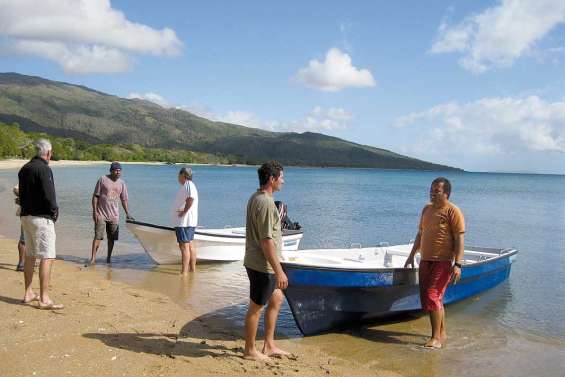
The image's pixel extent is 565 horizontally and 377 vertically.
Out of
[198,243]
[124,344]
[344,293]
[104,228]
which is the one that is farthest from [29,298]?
[198,243]

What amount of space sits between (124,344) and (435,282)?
4038 mm

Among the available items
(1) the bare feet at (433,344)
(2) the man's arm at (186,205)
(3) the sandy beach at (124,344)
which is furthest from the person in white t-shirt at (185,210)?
(1) the bare feet at (433,344)

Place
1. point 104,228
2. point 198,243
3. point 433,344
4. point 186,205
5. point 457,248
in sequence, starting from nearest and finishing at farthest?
point 457,248, point 433,344, point 186,205, point 104,228, point 198,243

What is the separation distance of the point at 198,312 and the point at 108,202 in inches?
143

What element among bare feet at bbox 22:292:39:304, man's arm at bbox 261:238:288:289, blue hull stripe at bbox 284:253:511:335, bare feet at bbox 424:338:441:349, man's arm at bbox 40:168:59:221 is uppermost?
man's arm at bbox 40:168:59:221

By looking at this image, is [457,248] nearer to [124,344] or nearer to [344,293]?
[344,293]

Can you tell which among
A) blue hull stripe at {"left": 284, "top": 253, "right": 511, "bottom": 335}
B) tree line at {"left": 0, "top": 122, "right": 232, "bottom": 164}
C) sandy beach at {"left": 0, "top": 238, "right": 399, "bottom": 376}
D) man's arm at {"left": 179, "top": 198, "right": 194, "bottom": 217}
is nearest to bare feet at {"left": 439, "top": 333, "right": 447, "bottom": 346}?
blue hull stripe at {"left": 284, "top": 253, "right": 511, "bottom": 335}

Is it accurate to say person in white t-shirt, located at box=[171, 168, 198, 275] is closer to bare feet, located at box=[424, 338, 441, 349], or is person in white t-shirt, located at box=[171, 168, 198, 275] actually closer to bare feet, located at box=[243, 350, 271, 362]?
bare feet, located at box=[243, 350, 271, 362]

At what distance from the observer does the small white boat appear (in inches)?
448

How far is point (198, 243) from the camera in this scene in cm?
1205

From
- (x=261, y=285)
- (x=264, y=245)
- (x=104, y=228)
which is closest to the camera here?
(x=264, y=245)

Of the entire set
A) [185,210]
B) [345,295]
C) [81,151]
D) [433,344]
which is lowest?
[433,344]

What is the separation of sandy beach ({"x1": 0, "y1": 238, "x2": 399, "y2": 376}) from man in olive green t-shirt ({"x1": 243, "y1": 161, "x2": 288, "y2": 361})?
0.73 metres

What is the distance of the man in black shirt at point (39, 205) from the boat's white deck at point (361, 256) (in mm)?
3518
